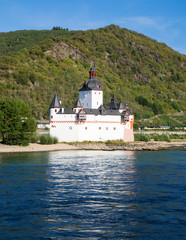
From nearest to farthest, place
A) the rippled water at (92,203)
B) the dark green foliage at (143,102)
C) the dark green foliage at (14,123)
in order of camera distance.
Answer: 1. the rippled water at (92,203)
2. the dark green foliage at (14,123)
3. the dark green foliage at (143,102)

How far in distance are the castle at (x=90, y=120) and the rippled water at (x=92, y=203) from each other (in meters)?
35.5

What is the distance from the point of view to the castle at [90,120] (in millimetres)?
73688

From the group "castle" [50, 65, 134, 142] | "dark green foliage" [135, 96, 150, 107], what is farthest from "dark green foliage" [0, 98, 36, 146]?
"dark green foliage" [135, 96, 150, 107]

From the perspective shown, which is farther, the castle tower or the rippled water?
the castle tower

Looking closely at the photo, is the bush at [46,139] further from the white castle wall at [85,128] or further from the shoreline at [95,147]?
the white castle wall at [85,128]

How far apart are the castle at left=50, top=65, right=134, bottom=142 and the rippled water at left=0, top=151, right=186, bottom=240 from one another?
117 feet

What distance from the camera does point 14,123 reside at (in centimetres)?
6203

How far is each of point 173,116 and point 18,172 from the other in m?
116

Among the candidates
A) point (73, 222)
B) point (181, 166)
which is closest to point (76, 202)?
point (73, 222)

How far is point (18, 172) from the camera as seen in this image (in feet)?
118

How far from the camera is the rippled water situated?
1853 centimetres

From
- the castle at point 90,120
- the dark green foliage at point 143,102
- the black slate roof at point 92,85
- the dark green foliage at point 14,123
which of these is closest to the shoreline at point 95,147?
the dark green foliage at point 14,123

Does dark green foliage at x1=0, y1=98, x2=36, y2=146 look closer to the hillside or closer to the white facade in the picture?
the white facade

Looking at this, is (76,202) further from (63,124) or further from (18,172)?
(63,124)
